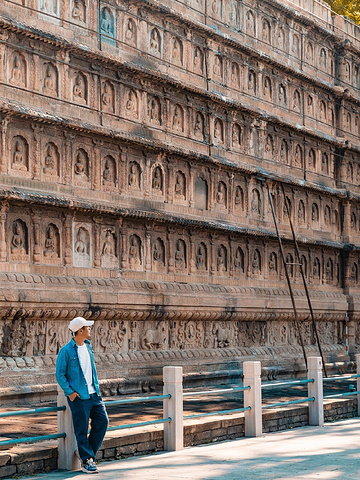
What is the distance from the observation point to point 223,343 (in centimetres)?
2256

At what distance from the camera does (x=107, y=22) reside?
20.0 metres

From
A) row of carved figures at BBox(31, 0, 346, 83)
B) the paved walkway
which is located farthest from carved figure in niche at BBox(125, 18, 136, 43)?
the paved walkway

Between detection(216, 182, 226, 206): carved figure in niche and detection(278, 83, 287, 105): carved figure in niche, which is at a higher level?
detection(278, 83, 287, 105): carved figure in niche

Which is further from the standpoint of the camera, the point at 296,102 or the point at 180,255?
the point at 296,102

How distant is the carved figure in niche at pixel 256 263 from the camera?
24.4 metres

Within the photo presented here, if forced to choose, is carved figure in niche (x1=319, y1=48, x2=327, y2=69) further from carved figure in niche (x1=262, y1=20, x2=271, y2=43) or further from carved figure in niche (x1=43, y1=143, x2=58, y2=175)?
carved figure in niche (x1=43, y1=143, x2=58, y2=175)

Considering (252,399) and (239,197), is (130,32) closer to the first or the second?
(239,197)

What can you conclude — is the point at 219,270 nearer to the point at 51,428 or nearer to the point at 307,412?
the point at 307,412

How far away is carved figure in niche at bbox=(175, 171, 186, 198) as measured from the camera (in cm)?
2180

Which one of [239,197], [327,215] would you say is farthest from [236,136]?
[327,215]

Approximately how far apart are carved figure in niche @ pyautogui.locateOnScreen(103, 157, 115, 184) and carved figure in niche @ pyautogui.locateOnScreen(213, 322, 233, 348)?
4904mm

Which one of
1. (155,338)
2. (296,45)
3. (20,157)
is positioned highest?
(296,45)

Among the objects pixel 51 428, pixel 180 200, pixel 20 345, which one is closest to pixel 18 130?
pixel 20 345

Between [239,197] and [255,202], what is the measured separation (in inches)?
33.3
